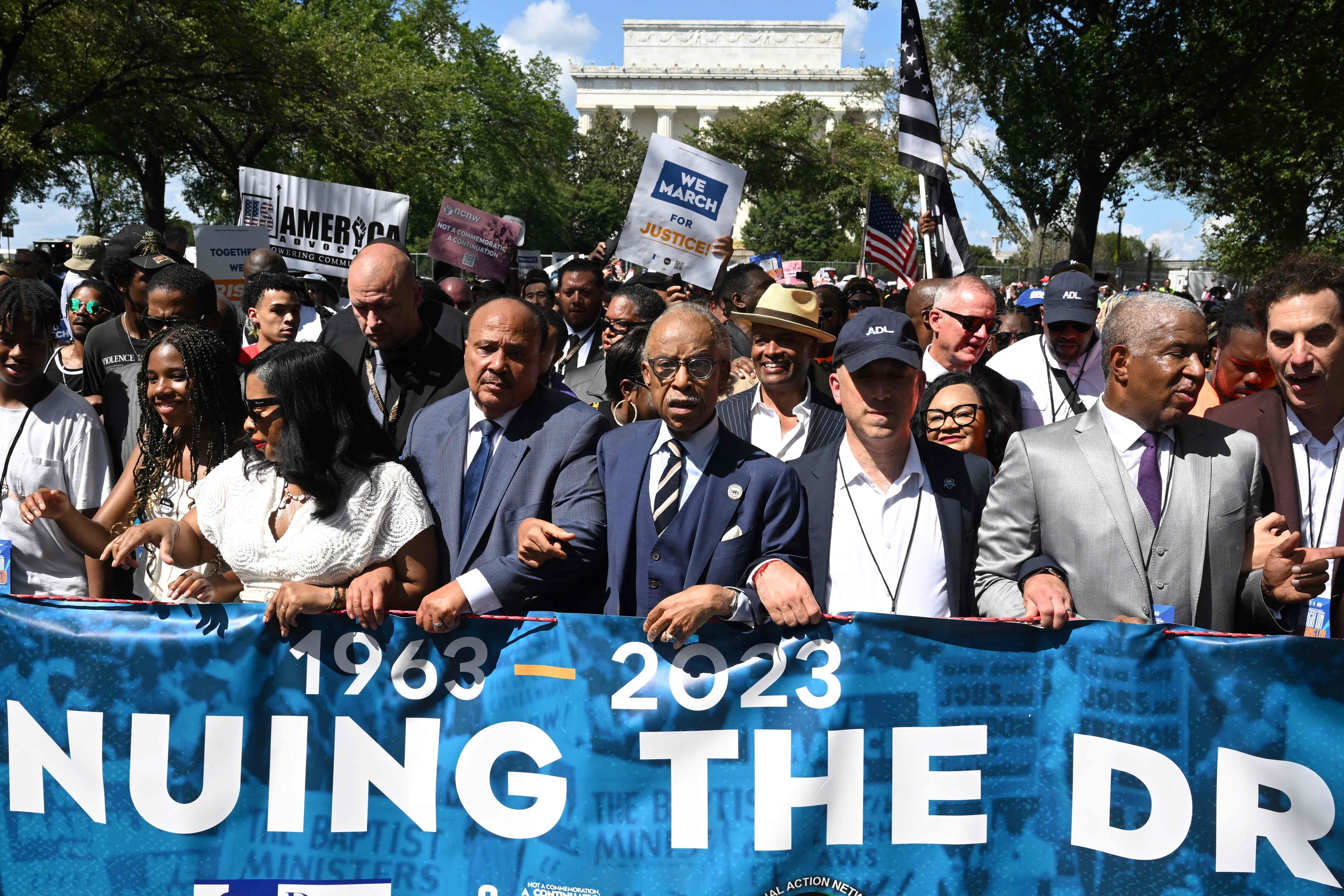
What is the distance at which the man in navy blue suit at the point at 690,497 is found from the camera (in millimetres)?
3365

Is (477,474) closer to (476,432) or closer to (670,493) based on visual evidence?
(476,432)

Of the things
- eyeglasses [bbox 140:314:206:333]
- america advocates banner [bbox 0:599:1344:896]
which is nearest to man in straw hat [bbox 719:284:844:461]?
america advocates banner [bbox 0:599:1344:896]

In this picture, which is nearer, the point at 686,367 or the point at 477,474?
the point at 686,367

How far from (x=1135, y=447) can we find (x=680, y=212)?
5106 mm

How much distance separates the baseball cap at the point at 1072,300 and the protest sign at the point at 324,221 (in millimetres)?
4804

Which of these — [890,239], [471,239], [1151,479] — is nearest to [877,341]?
[1151,479]

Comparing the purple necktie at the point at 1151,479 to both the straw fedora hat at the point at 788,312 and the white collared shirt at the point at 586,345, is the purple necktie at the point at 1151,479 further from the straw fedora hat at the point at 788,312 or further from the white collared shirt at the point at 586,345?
the white collared shirt at the point at 586,345

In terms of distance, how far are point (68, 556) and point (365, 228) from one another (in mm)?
4820

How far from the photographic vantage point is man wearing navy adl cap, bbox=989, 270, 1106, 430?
610 centimetres

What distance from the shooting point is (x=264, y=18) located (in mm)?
30000

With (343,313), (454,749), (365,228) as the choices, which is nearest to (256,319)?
(343,313)

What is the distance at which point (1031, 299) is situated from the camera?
1080cm

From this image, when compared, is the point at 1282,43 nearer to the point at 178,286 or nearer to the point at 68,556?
the point at 178,286

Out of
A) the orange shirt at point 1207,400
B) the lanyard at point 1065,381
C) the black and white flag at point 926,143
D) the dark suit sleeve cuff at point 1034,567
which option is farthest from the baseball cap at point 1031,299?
the dark suit sleeve cuff at point 1034,567
